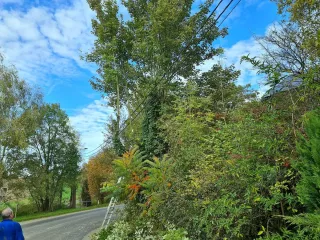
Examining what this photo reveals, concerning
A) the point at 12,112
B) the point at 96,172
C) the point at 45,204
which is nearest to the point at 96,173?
the point at 96,172

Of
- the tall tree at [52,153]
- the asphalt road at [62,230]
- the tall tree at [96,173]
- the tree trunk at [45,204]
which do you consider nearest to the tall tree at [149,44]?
the asphalt road at [62,230]

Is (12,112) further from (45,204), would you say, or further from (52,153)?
(45,204)

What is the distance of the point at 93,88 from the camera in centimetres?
2050

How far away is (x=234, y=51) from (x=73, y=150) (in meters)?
31.7

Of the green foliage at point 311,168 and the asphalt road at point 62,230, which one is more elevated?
the green foliage at point 311,168

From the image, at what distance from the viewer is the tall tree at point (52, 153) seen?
106ft

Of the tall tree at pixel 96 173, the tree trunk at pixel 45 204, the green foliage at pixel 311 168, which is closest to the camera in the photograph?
the green foliage at pixel 311 168

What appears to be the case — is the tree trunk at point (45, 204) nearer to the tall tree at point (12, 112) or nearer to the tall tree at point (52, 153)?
the tall tree at point (52, 153)

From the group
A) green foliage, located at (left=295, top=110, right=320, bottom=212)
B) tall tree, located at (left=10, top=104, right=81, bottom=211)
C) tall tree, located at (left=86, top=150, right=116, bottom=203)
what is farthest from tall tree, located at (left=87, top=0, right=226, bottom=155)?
tall tree, located at (left=86, top=150, right=116, bottom=203)

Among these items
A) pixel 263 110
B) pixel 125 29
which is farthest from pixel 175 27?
pixel 263 110

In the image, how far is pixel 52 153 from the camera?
34969 mm

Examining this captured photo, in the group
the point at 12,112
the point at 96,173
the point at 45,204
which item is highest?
the point at 12,112

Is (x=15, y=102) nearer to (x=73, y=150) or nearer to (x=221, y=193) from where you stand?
(x=73, y=150)

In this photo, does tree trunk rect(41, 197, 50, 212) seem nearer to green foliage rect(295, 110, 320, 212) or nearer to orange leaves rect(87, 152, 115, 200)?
orange leaves rect(87, 152, 115, 200)
